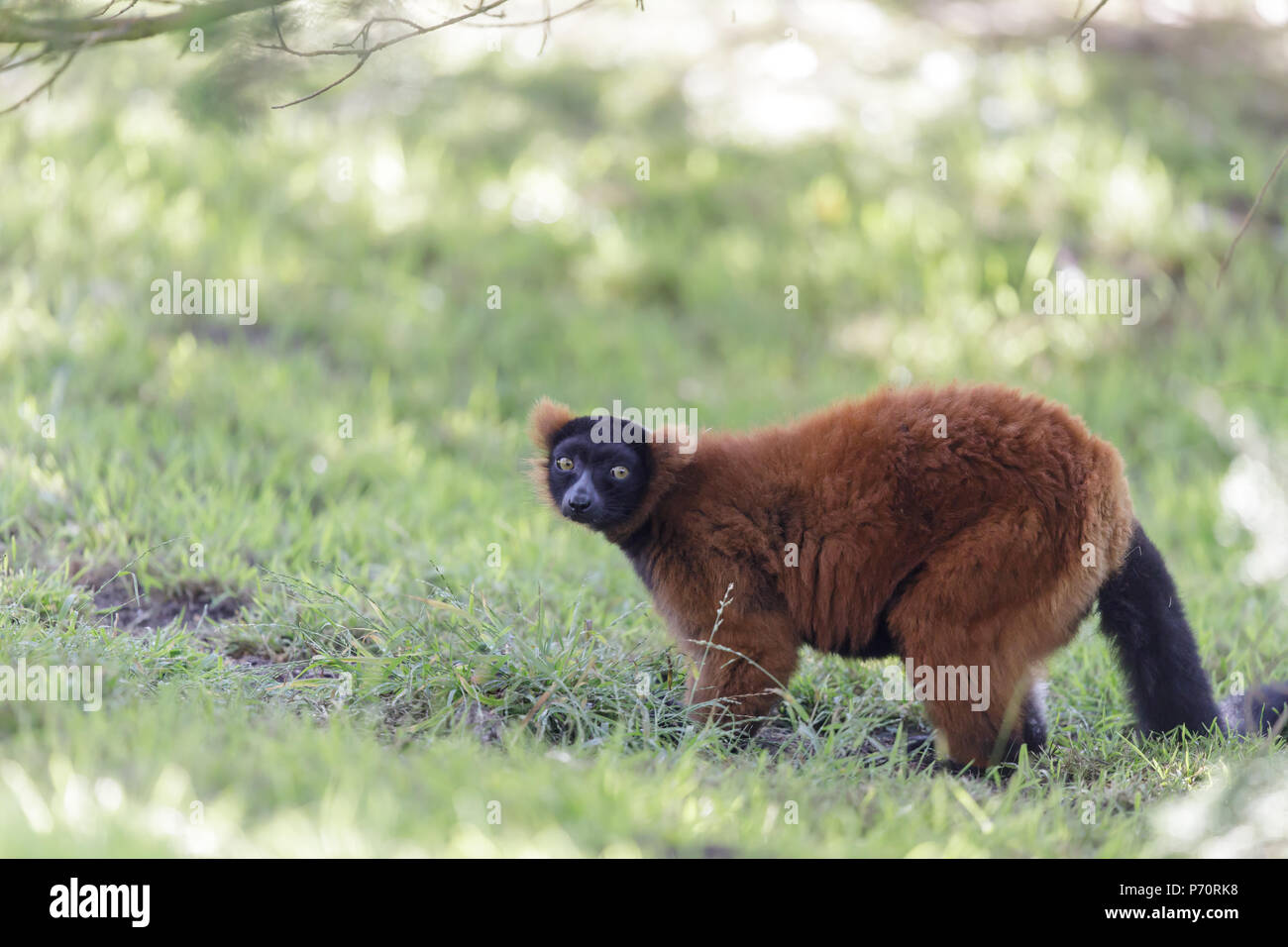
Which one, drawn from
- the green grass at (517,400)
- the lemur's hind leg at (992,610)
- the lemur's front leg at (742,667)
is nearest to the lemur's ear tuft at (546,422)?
the green grass at (517,400)

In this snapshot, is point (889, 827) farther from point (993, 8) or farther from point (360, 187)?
point (993, 8)

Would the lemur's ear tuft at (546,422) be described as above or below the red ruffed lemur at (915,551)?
above

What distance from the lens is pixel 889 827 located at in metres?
3.57

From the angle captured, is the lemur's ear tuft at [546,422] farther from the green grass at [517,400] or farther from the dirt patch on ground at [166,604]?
the dirt patch on ground at [166,604]

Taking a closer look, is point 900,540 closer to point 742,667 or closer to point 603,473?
point 742,667

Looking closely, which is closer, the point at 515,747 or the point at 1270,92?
the point at 515,747

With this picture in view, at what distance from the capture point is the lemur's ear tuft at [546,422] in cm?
505

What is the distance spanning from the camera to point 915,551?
431cm

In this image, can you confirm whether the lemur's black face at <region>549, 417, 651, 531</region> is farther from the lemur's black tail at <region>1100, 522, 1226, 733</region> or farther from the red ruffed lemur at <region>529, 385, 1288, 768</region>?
the lemur's black tail at <region>1100, 522, 1226, 733</region>

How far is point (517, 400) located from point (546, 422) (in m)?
3.27

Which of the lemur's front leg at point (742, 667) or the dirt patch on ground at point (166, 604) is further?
the dirt patch on ground at point (166, 604)

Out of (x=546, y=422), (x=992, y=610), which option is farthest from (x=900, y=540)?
(x=546, y=422)

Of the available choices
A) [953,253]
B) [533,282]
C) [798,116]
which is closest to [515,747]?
[533,282]
